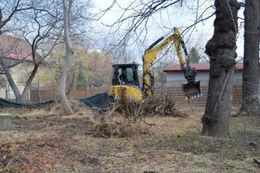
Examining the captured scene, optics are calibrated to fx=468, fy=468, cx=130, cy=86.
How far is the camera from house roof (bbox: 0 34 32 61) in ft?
110

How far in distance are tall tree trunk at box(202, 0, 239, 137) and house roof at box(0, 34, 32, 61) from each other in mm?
23687

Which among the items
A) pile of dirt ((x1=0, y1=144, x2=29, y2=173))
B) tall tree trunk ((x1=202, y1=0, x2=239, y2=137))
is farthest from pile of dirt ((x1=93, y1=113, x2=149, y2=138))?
pile of dirt ((x1=0, y1=144, x2=29, y2=173))

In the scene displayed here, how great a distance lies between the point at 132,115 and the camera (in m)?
14.3

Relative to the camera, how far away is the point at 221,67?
10969mm

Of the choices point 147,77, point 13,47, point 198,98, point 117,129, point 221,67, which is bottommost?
point 198,98

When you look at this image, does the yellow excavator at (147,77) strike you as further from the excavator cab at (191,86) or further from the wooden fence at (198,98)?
the wooden fence at (198,98)

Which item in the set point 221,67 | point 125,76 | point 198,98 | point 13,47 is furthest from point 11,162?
point 13,47

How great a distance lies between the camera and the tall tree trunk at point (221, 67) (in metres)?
10.8

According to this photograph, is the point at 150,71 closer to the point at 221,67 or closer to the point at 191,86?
the point at 191,86

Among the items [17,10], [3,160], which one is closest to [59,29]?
[17,10]

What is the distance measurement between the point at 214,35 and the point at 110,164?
4492 millimetres

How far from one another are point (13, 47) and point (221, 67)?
84.3 ft

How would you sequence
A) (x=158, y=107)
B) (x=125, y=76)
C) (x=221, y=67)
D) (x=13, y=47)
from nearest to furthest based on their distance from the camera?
1. (x=221, y=67)
2. (x=158, y=107)
3. (x=125, y=76)
4. (x=13, y=47)

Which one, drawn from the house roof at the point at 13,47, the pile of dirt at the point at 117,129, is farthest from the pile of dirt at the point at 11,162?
the house roof at the point at 13,47
